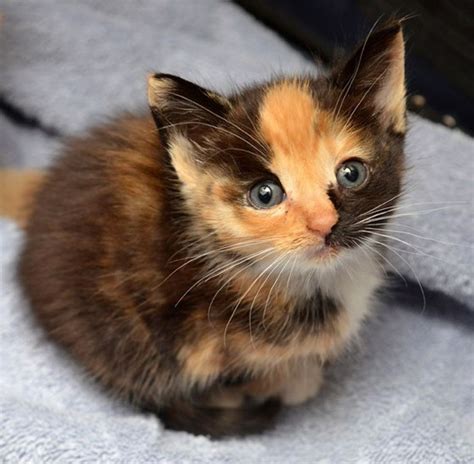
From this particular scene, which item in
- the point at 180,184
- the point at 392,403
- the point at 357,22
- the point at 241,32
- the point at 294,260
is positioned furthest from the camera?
the point at 241,32

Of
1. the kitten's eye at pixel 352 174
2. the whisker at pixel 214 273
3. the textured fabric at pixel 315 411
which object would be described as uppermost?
the kitten's eye at pixel 352 174

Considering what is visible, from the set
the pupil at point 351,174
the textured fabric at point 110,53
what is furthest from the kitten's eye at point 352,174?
the textured fabric at point 110,53

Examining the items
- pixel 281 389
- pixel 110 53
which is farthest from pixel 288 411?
pixel 110 53

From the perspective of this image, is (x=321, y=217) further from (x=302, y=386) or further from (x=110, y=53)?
(x=110, y=53)

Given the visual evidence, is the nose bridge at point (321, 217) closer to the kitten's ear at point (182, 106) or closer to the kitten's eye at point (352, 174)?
the kitten's eye at point (352, 174)

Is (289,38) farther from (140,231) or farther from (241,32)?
(140,231)

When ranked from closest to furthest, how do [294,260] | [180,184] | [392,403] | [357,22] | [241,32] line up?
[294,260], [180,184], [392,403], [357,22], [241,32]

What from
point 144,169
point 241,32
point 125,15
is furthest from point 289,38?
point 144,169
